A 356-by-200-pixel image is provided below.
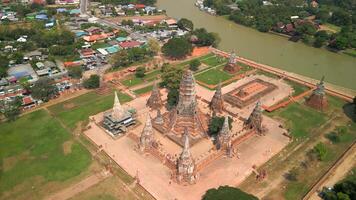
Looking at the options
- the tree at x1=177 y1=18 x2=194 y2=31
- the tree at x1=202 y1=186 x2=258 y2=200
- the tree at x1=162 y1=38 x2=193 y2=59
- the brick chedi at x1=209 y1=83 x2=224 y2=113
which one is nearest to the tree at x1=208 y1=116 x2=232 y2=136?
the brick chedi at x1=209 y1=83 x2=224 y2=113

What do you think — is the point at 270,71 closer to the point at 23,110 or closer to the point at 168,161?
the point at 168,161

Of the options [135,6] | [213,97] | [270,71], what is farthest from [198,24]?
[213,97]

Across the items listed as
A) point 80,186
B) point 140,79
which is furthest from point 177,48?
point 80,186

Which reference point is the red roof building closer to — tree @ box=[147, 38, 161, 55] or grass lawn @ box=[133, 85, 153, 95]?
tree @ box=[147, 38, 161, 55]

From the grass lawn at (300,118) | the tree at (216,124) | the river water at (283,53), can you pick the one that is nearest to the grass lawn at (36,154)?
the tree at (216,124)

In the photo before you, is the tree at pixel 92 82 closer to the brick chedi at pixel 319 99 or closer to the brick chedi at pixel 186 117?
the brick chedi at pixel 186 117

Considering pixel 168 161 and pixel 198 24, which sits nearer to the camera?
pixel 168 161

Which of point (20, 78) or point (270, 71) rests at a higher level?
point (270, 71)
